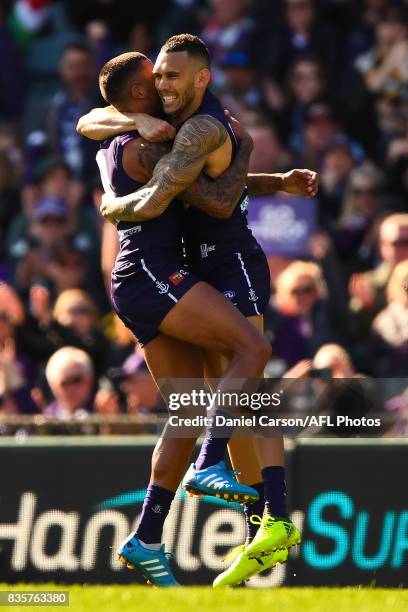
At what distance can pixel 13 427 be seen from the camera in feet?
35.3

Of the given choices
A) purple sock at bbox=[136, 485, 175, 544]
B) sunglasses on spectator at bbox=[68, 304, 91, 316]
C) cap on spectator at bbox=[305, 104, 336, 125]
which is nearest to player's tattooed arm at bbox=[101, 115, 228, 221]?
purple sock at bbox=[136, 485, 175, 544]

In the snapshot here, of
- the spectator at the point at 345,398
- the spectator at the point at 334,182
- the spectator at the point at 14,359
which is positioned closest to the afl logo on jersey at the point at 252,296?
the spectator at the point at 345,398

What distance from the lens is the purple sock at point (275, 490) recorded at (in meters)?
8.03

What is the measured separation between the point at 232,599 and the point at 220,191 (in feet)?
7.05

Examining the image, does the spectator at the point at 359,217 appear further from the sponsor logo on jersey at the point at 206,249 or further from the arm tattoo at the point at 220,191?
the arm tattoo at the point at 220,191

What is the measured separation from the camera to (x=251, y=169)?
44.1ft

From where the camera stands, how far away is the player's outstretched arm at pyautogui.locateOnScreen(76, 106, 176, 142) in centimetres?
780

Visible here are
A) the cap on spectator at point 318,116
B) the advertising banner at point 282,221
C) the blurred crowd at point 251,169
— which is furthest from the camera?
the cap on spectator at point 318,116

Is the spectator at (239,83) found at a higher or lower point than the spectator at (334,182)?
higher

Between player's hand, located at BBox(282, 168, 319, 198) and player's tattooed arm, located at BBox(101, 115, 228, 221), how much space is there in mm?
737

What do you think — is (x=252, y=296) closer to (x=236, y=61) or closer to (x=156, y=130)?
(x=156, y=130)

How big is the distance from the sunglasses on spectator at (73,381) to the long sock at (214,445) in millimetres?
3572

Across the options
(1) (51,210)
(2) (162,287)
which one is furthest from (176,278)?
(1) (51,210)

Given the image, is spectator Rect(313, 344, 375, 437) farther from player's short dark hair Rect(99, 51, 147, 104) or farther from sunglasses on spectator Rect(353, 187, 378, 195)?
sunglasses on spectator Rect(353, 187, 378, 195)
